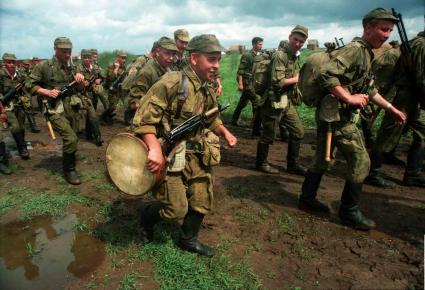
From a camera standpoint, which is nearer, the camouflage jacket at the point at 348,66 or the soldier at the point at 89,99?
the camouflage jacket at the point at 348,66

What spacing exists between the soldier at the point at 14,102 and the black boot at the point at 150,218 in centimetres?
540

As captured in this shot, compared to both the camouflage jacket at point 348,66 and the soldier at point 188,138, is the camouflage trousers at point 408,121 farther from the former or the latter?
the soldier at point 188,138

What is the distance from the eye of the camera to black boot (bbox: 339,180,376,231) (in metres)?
4.47

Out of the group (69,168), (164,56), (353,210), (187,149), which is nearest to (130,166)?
(187,149)

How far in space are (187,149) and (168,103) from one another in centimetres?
55

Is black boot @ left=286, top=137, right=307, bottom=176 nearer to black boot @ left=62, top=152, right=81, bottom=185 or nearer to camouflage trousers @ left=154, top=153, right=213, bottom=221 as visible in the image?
camouflage trousers @ left=154, top=153, right=213, bottom=221

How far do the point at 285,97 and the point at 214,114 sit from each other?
116 inches

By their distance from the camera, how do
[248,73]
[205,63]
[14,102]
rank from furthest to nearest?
[248,73], [14,102], [205,63]

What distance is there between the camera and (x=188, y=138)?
149 inches

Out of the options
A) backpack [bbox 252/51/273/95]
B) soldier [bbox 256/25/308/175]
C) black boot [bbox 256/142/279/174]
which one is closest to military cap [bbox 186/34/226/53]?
soldier [bbox 256/25/308/175]

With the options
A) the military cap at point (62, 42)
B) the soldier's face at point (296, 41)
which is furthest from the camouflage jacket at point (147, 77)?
the soldier's face at point (296, 41)

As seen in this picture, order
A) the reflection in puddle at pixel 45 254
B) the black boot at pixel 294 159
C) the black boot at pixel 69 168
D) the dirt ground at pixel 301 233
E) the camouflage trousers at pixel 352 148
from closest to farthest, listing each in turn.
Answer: the dirt ground at pixel 301 233 < the reflection in puddle at pixel 45 254 < the camouflage trousers at pixel 352 148 < the black boot at pixel 69 168 < the black boot at pixel 294 159

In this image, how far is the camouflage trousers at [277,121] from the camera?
6.61 meters

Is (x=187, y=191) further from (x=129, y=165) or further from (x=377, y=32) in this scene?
(x=377, y=32)
